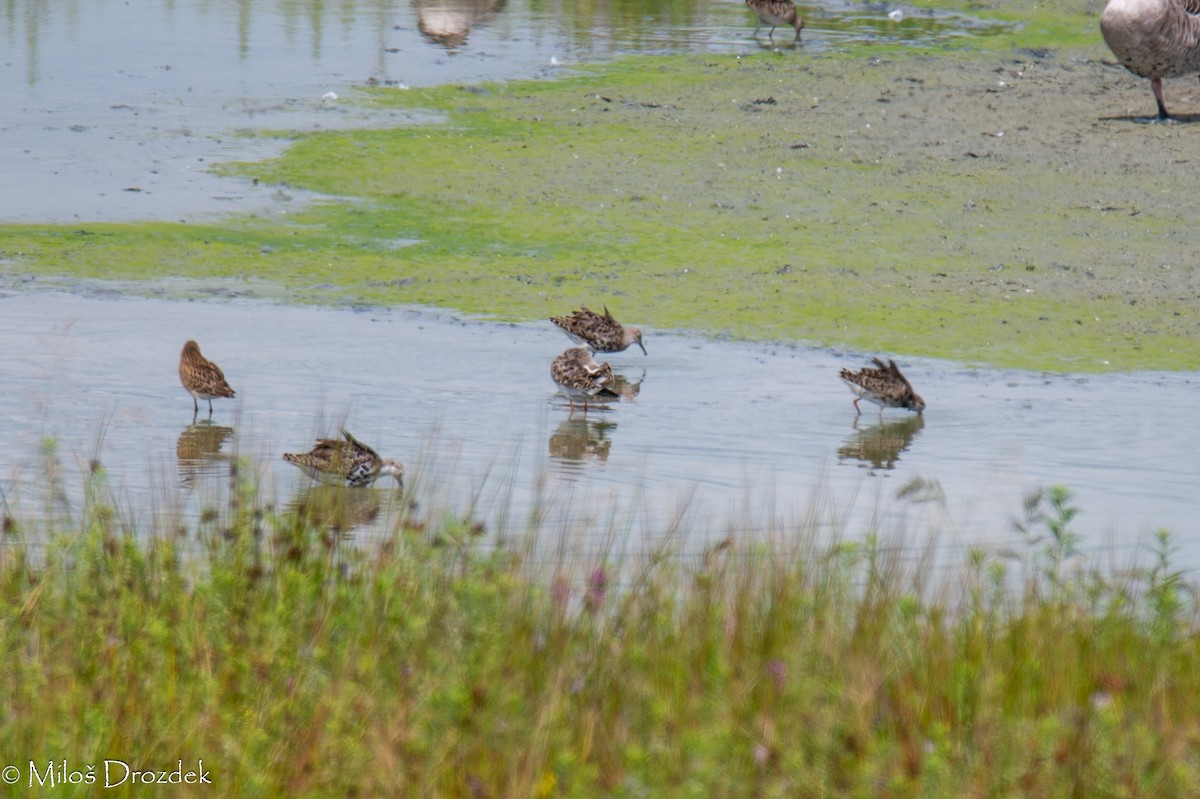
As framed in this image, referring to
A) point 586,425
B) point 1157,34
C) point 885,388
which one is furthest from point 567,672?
point 1157,34

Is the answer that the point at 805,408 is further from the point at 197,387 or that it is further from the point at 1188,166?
the point at 1188,166

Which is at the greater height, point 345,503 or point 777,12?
point 777,12

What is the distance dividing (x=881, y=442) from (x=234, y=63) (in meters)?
13.9

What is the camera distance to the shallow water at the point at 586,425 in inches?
307

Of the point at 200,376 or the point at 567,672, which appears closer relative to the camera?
the point at 567,672

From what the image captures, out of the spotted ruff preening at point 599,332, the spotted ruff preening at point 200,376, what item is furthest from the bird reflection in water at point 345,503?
the spotted ruff preening at point 599,332

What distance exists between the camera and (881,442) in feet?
31.4

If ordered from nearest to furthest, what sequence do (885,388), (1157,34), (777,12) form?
(885,388) < (1157,34) < (777,12)

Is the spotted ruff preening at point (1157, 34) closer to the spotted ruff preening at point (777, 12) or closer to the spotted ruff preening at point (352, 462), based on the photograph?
the spotted ruff preening at point (777, 12)

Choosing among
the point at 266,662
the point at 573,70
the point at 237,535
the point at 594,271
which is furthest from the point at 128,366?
the point at 573,70

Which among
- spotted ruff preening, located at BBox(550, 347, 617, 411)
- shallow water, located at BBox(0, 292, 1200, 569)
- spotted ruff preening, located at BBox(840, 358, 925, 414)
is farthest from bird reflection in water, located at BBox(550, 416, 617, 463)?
spotted ruff preening, located at BBox(840, 358, 925, 414)

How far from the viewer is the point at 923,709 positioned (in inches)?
178

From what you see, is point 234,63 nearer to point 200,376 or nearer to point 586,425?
point 200,376

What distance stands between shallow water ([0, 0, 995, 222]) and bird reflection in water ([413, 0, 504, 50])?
0.04m
